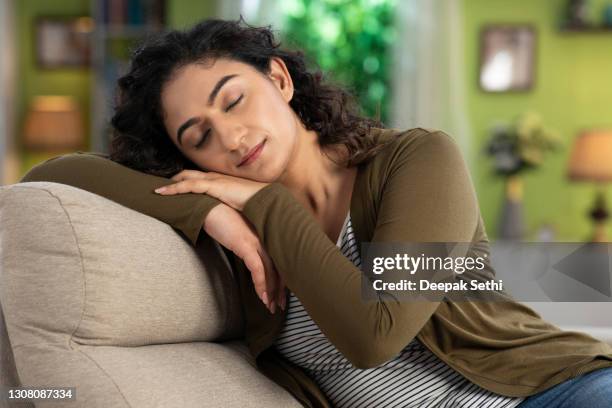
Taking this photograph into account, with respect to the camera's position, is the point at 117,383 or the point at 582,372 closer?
the point at 117,383

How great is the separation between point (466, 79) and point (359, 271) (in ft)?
15.9

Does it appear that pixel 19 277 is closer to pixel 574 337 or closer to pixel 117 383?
pixel 117 383

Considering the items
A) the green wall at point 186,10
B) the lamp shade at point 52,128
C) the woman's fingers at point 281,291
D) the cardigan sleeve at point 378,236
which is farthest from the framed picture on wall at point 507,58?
the woman's fingers at point 281,291

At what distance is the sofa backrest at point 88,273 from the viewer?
1.34 metres

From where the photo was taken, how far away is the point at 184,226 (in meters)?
1.52

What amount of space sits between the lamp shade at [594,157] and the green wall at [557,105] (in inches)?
27.3

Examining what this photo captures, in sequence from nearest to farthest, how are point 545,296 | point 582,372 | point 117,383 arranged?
1. point 117,383
2. point 582,372
3. point 545,296

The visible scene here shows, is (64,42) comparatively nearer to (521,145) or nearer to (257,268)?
(521,145)

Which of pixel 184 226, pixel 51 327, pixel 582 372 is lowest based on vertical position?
pixel 582 372

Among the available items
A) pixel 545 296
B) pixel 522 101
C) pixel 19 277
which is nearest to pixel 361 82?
pixel 522 101

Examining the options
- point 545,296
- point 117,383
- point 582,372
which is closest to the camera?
point 117,383

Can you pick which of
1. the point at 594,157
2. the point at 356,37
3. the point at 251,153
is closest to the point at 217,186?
the point at 251,153

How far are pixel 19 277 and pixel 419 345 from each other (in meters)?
0.67

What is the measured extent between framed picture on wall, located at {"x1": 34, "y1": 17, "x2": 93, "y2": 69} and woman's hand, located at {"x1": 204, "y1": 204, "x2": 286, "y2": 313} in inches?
207
